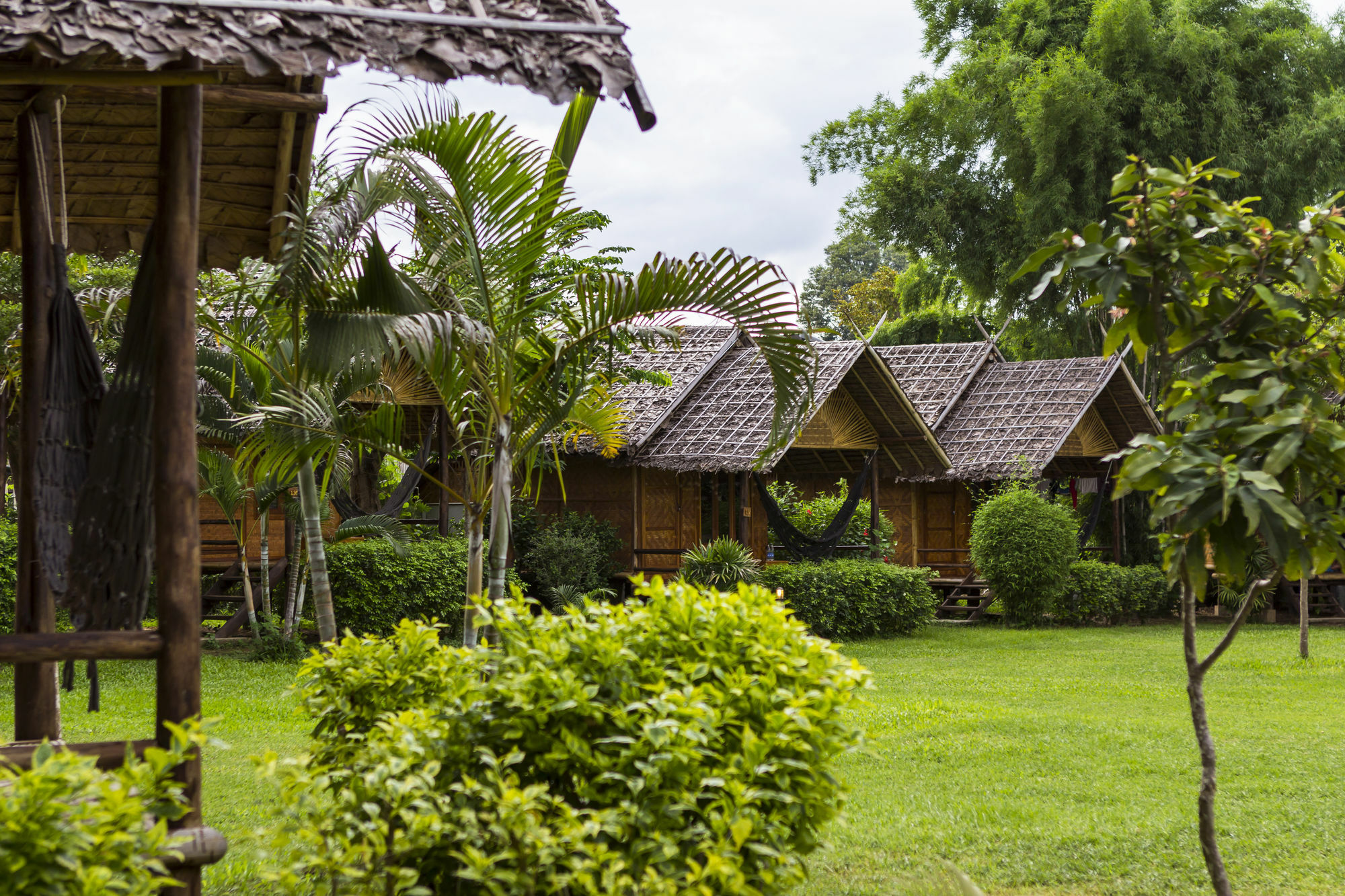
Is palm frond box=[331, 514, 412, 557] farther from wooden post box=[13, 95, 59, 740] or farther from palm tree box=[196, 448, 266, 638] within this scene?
wooden post box=[13, 95, 59, 740]

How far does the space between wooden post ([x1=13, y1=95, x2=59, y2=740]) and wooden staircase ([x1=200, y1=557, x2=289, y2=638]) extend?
8.81 m

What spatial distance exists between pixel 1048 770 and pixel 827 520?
9718 mm

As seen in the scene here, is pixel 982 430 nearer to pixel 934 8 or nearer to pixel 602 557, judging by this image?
pixel 602 557

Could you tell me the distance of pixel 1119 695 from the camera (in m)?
9.79

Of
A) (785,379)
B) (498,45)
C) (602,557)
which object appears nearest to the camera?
(498,45)

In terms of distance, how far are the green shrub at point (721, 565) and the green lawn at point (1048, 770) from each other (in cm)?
209

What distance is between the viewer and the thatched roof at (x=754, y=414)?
14547 mm

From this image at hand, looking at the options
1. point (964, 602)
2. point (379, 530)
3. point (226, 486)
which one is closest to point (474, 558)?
point (379, 530)

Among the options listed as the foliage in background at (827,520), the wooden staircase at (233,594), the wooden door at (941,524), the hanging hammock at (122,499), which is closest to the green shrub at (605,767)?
the hanging hammock at (122,499)

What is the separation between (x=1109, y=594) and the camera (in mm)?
16844

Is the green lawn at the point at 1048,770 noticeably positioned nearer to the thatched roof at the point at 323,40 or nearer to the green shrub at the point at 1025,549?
the thatched roof at the point at 323,40

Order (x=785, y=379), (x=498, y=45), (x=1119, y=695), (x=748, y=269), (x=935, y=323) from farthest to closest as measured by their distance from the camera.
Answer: (x=935, y=323)
(x=1119, y=695)
(x=785, y=379)
(x=748, y=269)
(x=498, y=45)

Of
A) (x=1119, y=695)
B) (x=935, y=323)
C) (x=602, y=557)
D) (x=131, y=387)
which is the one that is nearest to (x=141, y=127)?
(x=131, y=387)

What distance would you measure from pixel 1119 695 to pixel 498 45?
8755 millimetres
